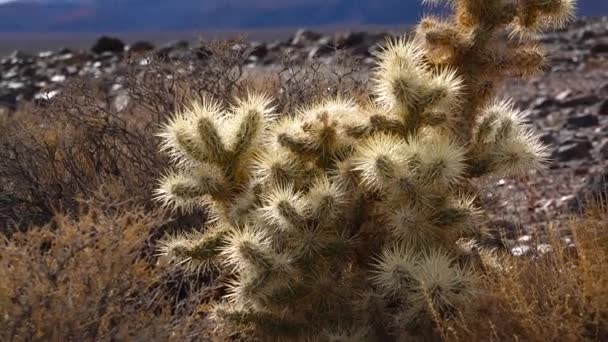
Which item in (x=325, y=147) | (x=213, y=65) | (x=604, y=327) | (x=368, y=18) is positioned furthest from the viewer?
(x=368, y=18)

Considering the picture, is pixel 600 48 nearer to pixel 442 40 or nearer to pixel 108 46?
pixel 108 46

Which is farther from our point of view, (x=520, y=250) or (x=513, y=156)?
(x=520, y=250)

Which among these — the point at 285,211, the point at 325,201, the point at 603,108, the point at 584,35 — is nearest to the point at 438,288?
the point at 325,201

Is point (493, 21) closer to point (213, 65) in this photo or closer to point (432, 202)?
point (432, 202)

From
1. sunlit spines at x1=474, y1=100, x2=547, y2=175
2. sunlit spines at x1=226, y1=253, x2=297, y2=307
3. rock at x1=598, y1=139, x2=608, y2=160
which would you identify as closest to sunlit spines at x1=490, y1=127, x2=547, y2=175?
sunlit spines at x1=474, y1=100, x2=547, y2=175

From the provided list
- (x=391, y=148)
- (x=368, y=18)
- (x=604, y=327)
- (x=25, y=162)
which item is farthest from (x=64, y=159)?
(x=368, y=18)

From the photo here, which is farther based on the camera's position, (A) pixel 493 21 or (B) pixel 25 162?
(B) pixel 25 162

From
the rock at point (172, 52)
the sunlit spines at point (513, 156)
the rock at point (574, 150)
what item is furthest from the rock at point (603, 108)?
the sunlit spines at point (513, 156)
